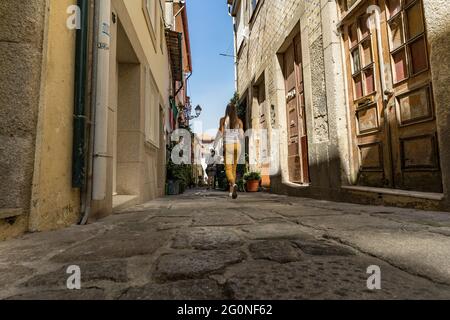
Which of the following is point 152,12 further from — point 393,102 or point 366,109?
point 393,102

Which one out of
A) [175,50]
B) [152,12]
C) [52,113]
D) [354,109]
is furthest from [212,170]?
[52,113]

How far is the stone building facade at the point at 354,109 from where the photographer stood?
8.39 ft

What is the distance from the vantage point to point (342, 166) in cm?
383

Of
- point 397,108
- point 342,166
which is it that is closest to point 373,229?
point 397,108

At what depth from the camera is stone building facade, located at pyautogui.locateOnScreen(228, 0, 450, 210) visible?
256 centimetres

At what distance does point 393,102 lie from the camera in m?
3.11

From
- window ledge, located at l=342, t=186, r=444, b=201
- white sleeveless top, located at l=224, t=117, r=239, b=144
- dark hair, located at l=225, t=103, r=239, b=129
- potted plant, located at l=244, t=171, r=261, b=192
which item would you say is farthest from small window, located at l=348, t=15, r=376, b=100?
potted plant, located at l=244, t=171, r=261, b=192

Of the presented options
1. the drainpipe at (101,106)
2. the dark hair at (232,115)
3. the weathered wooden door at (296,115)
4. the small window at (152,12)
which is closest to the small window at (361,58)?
the weathered wooden door at (296,115)

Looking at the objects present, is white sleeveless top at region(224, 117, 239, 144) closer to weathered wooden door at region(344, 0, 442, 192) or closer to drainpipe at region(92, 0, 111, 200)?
weathered wooden door at region(344, 0, 442, 192)

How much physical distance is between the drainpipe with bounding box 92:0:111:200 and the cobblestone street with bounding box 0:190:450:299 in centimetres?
54

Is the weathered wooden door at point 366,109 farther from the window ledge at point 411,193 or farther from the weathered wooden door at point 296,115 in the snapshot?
the weathered wooden door at point 296,115

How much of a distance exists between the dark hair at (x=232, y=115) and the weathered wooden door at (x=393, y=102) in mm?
2404

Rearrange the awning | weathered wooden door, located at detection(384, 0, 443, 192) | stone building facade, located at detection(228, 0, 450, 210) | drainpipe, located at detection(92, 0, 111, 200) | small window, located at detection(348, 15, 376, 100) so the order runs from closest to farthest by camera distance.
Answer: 1. drainpipe, located at detection(92, 0, 111, 200)
2. stone building facade, located at detection(228, 0, 450, 210)
3. weathered wooden door, located at detection(384, 0, 443, 192)
4. small window, located at detection(348, 15, 376, 100)
5. the awning
